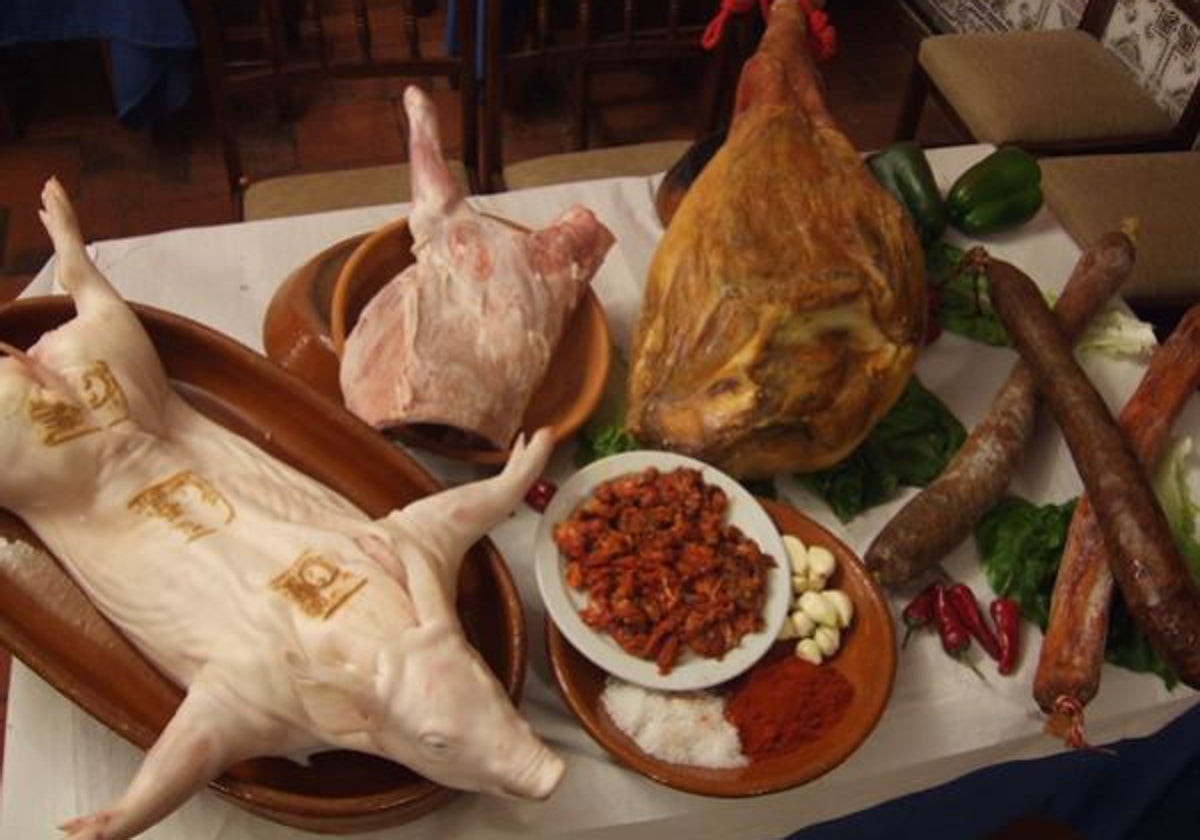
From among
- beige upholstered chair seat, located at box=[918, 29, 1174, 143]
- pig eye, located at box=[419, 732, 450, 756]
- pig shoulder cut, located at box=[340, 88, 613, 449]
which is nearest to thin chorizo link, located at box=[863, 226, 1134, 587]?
pig shoulder cut, located at box=[340, 88, 613, 449]

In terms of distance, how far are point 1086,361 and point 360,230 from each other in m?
1.08

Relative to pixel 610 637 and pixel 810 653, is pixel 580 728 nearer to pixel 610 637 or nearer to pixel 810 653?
pixel 610 637

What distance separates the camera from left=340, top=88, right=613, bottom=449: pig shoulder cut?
1.20m

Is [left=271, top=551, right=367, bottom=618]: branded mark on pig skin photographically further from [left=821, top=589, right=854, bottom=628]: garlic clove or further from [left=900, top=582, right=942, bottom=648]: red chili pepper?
[left=900, top=582, right=942, bottom=648]: red chili pepper

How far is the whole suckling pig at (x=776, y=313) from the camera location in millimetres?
1232

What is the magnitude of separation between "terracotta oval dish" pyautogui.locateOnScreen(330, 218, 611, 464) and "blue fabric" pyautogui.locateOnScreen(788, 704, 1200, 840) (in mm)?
586

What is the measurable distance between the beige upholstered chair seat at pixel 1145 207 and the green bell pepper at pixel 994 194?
1.47 ft

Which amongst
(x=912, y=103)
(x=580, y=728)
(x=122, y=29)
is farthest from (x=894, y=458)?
(x=122, y=29)

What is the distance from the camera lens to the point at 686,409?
1.27 metres

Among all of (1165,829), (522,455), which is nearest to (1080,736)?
(522,455)

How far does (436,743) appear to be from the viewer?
2.93 ft

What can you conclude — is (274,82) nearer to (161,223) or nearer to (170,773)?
(161,223)

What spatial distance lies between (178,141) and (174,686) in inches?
96.3

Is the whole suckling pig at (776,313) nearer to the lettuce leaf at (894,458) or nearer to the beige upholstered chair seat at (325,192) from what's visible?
the lettuce leaf at (894,458)
